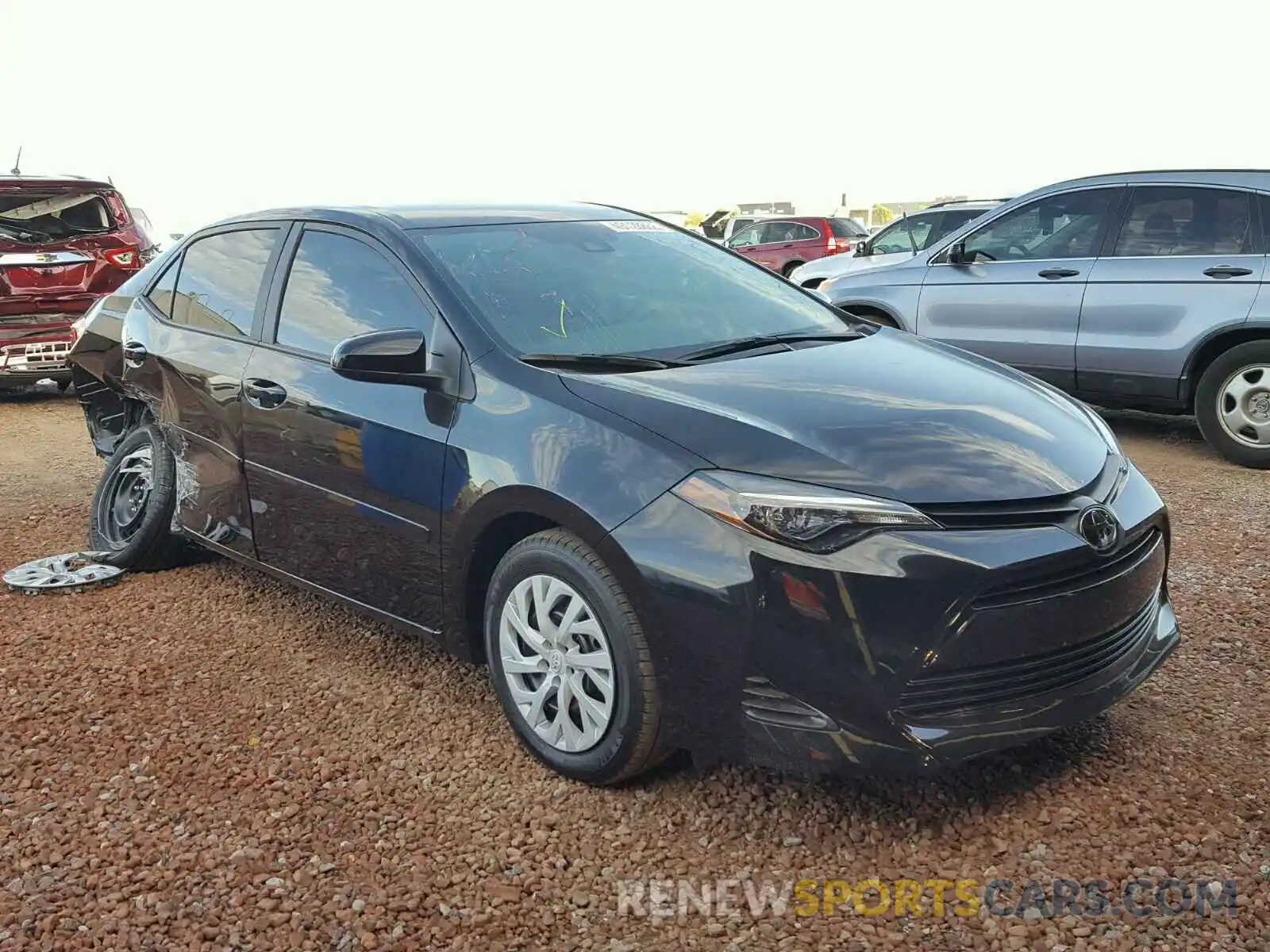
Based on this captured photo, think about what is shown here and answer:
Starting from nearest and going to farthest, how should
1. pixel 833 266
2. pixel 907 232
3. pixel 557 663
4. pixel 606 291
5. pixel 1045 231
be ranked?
pixel 557 663
pixel 606 291
pixel 1045 231
pixel 833 266
pixel 907 232

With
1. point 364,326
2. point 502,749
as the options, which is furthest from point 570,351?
point 502,749

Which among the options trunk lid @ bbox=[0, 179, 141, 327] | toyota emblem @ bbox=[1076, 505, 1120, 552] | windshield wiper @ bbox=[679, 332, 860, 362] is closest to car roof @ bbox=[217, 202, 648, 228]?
windshield wiper @ bbox=[679, 332, 860, 362]

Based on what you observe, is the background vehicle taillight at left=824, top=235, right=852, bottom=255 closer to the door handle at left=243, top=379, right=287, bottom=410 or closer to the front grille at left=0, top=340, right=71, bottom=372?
the front grille at left=0, top=340, right=71, bottom=372

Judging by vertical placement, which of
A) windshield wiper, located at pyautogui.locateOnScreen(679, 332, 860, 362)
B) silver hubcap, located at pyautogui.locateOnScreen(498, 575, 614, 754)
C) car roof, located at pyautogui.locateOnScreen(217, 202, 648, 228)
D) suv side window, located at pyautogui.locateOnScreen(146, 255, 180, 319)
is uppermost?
car roof, located at pyautogui.locateOnScreen(217, 202, 648, 228)

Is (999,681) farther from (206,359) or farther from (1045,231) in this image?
(1045,231)

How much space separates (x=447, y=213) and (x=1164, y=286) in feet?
15.5

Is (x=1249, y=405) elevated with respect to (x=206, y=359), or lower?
lower

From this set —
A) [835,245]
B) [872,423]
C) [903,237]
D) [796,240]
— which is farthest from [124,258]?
[796,240]

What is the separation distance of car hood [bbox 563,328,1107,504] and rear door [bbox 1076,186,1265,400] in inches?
147

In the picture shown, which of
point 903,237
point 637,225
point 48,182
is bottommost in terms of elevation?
point 903,237

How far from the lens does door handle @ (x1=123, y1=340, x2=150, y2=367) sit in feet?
16.0

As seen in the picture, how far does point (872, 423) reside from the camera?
3.00 m

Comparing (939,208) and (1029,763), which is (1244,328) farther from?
(939,208)

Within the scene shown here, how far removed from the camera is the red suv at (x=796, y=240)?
2034 cm
